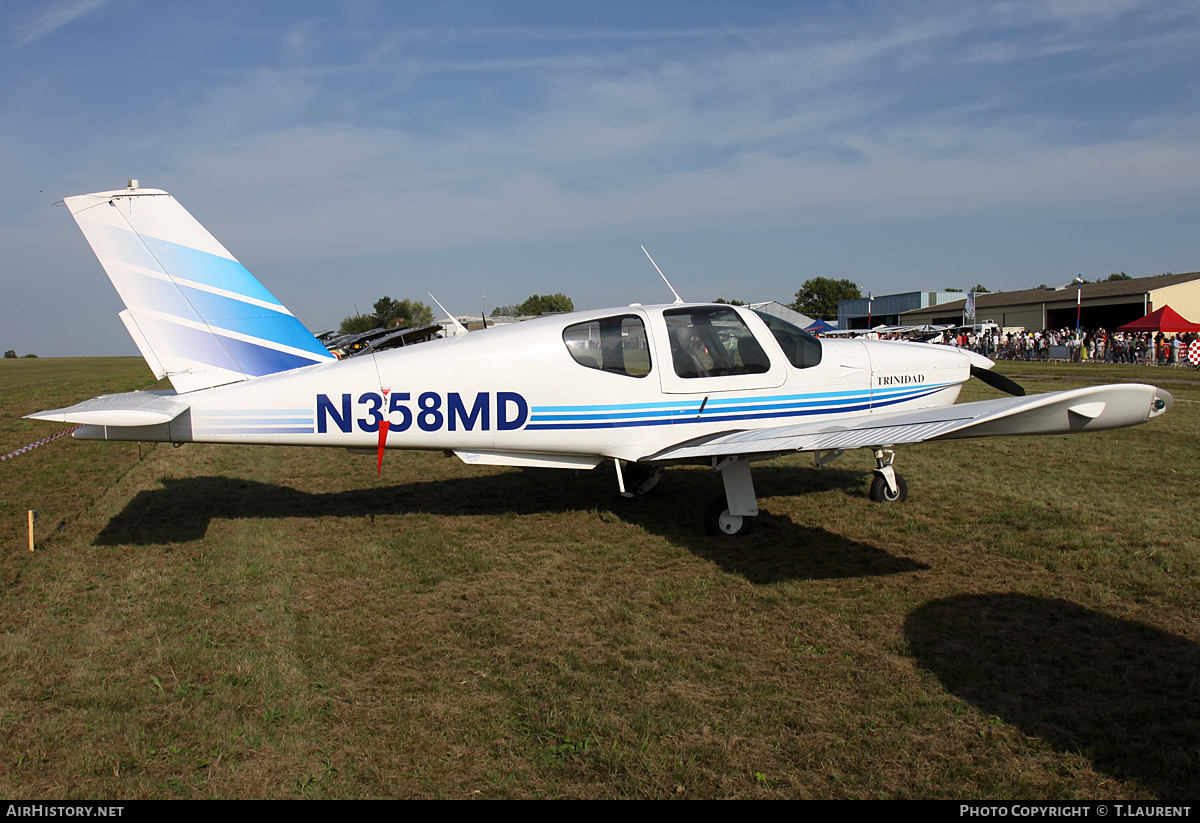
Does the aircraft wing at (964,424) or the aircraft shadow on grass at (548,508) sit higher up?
the aircraft wing at (964,424)

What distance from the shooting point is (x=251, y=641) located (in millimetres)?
4406

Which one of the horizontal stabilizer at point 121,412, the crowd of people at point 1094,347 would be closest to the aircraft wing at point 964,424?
the horizontal stabilizer at point 121,412

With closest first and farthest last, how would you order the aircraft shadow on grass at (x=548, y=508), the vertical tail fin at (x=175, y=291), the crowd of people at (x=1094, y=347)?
the aircraft shadow on grass at (x=548, y=508), the vertical tail fin at (x=175, y=291), the crowd of people at (x=1094, y=347)

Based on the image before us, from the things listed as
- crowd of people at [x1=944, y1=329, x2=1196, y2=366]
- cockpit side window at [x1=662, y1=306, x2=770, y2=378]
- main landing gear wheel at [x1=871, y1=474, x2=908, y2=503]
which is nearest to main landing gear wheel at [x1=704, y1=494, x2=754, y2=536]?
cockpit side window at [x1=662, y1=306, x2=770, y2=378]

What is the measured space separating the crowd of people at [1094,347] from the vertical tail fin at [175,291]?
110 ft

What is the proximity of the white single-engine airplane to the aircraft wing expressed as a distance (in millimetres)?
45

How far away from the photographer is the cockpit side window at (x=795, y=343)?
6.85 m

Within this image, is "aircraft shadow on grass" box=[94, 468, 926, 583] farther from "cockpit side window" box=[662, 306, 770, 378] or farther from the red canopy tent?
the red canopy tent

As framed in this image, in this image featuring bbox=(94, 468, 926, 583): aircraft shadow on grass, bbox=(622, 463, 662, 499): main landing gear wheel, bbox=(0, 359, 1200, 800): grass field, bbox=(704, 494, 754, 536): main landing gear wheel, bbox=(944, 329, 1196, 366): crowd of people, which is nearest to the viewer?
bbox=(0, 359, 1200, 800): grass field

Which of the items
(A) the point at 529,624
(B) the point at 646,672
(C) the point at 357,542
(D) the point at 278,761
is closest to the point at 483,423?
(C) the point at 357,542

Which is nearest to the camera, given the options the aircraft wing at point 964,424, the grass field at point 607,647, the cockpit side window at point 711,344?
the grass field at point 607,647

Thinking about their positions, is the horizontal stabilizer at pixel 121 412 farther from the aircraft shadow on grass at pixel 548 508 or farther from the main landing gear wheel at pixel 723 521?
the main landing gear wheel at pixel 723 521

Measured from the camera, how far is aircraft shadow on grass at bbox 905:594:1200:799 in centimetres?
311

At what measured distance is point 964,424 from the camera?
4.61m
